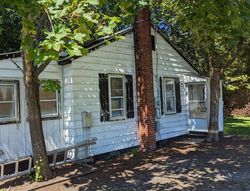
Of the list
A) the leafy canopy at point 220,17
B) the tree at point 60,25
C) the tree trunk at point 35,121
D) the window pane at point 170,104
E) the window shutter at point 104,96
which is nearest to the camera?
the tree at point 60,25

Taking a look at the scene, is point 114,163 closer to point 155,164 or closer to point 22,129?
point 155,164

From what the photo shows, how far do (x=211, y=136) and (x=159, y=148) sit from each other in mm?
2405

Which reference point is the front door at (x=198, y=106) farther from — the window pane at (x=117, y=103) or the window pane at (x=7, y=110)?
the window pane at (x=7, y=110)

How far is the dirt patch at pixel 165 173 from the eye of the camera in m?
7.65

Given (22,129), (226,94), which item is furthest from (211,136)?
(226,94)

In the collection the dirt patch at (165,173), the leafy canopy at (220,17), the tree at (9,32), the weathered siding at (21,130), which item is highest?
the tree at (9,32)

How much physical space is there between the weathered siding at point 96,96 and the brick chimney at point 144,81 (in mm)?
271

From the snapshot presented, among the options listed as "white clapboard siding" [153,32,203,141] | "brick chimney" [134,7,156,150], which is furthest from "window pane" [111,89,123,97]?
"white clapboard siding" [153,32,203,141]

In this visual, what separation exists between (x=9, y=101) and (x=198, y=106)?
863 cm

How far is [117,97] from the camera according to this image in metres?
12.0

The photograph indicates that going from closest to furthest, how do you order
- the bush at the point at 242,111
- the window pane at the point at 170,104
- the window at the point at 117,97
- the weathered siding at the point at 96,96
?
the weathered siding at the point at 96,96 → the window at the point at 117,97 → the window pane at the point at 170,104 → the bush at the point at 242,111

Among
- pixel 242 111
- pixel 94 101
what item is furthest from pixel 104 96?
pixel 242 111

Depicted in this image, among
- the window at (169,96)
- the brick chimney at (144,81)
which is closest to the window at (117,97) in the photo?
the brick chimney at (144,81)

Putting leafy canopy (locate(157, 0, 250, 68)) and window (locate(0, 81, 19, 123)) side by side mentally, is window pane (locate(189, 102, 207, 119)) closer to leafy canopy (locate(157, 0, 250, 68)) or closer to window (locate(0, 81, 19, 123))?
leafy canopy (locate(157, 0, 250, 68))
